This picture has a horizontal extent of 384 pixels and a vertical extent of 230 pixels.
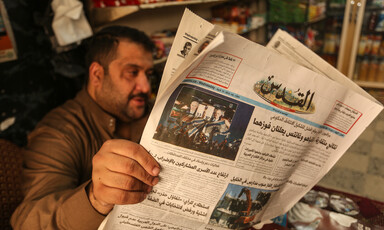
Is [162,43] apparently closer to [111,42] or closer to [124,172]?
[111,42]

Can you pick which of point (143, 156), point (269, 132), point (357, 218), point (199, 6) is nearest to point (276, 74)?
point (269, 132)

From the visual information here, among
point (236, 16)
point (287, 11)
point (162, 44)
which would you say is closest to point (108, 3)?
point (162, 44)

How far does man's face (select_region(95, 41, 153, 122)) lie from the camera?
114 cm

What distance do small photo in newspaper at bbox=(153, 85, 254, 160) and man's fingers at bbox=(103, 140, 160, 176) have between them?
35 millimetres

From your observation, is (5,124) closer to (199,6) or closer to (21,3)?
(21,3)

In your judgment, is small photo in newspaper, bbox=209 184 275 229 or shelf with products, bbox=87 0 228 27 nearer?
small photo in newspaper, bbox=209 184 275 229

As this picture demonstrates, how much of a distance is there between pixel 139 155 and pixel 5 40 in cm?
123

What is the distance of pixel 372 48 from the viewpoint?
2830mm

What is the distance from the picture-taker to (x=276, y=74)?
1.55 feet

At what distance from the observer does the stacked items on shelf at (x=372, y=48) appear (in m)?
2.70

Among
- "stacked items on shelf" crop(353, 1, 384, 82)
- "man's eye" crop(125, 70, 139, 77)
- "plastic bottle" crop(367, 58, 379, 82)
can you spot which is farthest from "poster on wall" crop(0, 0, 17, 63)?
"plastic bottle" crop(367, 58, 379, 82)

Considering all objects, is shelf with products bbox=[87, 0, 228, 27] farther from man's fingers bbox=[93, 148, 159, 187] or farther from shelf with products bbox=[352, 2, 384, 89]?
shelf with products bbox=[352, 2, 384, 89]

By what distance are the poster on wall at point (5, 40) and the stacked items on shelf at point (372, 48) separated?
3.25 m

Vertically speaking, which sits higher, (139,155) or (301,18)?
(301,18)
